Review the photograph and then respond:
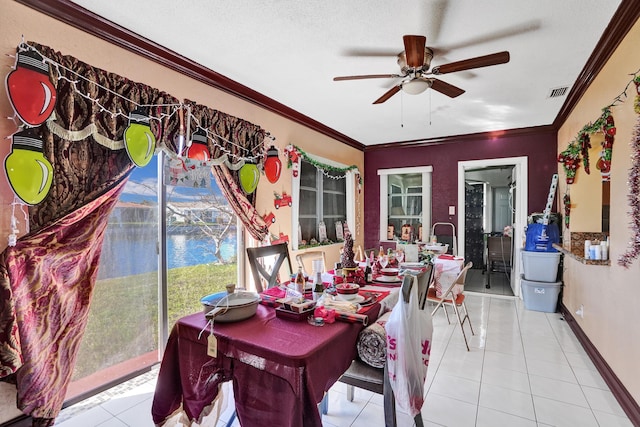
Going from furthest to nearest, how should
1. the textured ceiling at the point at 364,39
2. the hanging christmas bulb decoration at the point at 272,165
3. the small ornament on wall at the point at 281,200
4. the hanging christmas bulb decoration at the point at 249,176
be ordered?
the small ornament on wall at the point at 281,200 < the hanging christmas bulb decoration at the point at 272,165 < the hanging christmas bulb decoration at the point at 249,176 < the textured ceiling at the point at 364,39

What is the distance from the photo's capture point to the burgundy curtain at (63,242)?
172 cm

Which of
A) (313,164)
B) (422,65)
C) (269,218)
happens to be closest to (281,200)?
(269,218)

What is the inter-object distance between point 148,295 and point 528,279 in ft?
14.8

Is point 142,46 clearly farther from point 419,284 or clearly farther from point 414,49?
point 419,284

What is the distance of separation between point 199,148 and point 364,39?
1603 mm

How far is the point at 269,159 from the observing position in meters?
3.57

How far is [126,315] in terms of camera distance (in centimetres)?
258

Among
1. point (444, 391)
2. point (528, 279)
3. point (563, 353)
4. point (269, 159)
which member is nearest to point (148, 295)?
point (269, 159)

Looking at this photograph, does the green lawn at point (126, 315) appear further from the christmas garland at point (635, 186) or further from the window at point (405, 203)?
the window at point (405, 203)

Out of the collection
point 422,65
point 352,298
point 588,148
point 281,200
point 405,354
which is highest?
point 422,65

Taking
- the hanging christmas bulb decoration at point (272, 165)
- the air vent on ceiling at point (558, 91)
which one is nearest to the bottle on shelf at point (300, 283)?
the hanging christmas bulb decoration at point (272, 165)

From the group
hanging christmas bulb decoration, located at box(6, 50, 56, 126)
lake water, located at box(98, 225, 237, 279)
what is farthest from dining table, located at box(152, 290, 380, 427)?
hanging christmas bulb decoration, located at box(6, 50, 56, 126)

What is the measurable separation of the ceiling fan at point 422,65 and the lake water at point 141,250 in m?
2.00

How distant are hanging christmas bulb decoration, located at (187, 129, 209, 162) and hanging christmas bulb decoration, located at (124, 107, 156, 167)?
0.34 m
